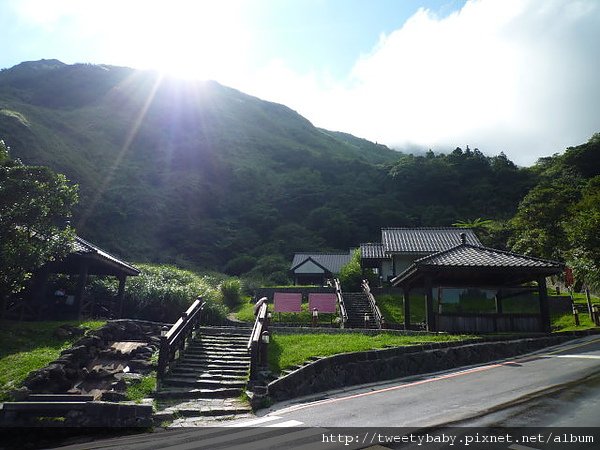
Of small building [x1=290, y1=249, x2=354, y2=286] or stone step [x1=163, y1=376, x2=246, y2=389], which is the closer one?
stone step [x1=163, y1=376, x2=246, y2=389]

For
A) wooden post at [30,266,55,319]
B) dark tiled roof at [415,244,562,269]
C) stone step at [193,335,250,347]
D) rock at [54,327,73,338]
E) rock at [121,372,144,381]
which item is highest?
dark tiled roof at [415,244,562,269]

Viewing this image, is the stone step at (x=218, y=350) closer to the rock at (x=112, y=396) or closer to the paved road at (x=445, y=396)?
the rock at (x=112, y=396)

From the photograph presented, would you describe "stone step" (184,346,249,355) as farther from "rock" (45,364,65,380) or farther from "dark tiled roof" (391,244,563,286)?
"dark tiled roof" (391,244,563,286)

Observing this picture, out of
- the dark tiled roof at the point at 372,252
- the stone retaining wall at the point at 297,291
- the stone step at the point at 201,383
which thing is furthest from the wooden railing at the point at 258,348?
the dark tiled roof at the point at 372,252

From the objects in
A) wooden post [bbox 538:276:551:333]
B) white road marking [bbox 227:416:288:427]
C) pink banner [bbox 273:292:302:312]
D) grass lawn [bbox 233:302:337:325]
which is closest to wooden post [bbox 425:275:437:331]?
wooden post [bbox 538:276:551:333]

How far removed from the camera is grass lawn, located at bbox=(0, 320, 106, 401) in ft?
29.3

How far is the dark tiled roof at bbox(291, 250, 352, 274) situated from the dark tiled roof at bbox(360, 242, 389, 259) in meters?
5.40

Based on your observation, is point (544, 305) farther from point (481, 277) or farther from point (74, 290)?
point (74, 290)

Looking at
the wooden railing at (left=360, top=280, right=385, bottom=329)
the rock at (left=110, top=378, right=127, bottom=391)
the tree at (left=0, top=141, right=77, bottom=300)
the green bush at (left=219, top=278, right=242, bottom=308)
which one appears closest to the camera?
the rock at (left=110, top=378, right=127, bottom=391)

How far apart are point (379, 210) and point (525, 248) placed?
1390 inches

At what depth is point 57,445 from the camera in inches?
272

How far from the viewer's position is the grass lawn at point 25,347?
29.3 ft

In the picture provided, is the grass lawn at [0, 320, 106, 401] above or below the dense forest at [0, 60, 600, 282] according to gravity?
below

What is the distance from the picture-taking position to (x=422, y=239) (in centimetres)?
3497
